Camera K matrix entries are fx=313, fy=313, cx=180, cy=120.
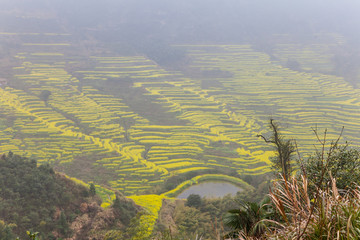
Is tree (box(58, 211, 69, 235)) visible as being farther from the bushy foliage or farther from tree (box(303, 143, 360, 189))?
tree (box(303, 143, 360, 189))

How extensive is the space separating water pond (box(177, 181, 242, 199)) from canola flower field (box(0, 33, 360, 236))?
1180 millimetres

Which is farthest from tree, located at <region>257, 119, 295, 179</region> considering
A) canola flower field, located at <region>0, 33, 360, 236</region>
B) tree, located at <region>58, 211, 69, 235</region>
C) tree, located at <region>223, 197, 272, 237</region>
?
tree, located at <region>58, 211, 69, 235</region>

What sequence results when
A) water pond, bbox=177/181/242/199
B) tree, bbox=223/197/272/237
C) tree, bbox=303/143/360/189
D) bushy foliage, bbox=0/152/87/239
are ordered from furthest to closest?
water pond, bbox=177/181/242/199 → bushy foliage, bbox=0/152/87/239 → tree, bbox=303/143/360/189 → tree, bbox=223/197/272/237

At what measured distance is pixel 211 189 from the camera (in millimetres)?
38688

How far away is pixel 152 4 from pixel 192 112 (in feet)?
283

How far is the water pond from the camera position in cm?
3712

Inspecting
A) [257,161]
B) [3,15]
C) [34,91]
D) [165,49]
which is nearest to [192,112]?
[257,161]

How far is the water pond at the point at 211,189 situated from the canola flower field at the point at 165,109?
1180mm

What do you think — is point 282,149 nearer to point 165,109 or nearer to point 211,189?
point 211,189

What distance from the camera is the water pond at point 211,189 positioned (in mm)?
37125

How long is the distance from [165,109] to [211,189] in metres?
31.1

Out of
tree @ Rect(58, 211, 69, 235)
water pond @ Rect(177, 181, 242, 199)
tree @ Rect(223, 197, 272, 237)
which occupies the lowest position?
water pond @ Rect(177, 181, 242, 199)

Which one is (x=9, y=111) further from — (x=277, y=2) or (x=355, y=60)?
(x=277, y=2)

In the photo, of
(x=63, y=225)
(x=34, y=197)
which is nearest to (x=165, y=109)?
(x=34, y=197)
